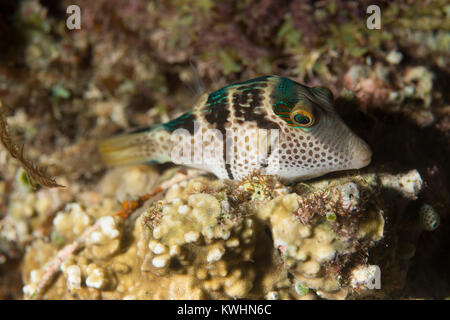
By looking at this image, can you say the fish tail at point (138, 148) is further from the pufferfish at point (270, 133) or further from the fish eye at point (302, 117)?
the fish eye at point (302, 117)

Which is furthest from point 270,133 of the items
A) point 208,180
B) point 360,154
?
point 208,180

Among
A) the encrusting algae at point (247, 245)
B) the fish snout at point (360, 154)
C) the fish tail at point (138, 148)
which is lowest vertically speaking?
the encrusting algae at point (247, 245)

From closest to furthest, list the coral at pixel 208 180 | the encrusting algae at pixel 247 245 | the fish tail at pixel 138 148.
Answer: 1. the encrusting algae at pixel 247 245
2. the coral at pixel 208 180
3. the fish tail at pixel 138 148

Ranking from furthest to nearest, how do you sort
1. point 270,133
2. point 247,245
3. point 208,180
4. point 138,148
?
point 138,148 < point 208,180 < point 270,133 < point 247,245

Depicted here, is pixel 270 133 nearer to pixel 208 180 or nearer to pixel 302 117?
pixel 302 117

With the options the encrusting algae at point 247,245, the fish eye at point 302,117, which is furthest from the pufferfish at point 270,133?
the encrusting algae at point 247,245

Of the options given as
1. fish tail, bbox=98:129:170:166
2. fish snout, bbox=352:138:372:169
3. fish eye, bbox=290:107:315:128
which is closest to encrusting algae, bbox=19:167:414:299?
fish snout, bbox=352:138:372:169
